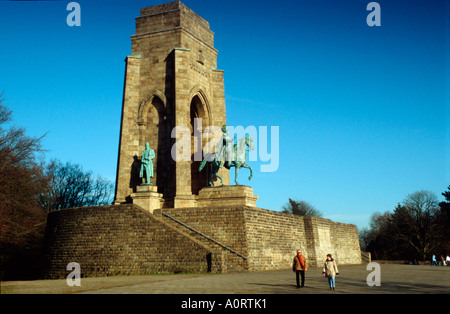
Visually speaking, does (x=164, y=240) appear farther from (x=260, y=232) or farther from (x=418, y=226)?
(x=418, y=226)

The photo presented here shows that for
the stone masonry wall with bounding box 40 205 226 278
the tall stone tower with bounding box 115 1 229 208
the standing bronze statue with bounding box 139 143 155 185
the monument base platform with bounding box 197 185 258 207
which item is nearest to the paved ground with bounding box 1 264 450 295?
the stone masonry wall with bounding box 40 205 226 278

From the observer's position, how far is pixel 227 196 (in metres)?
21.5

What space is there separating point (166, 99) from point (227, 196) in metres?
8.17

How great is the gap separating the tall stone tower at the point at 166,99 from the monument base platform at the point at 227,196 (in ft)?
5.60

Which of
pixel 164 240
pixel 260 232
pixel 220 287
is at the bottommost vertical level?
pixel 220 287

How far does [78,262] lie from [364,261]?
23442 millimetres

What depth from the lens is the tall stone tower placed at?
24656 mm

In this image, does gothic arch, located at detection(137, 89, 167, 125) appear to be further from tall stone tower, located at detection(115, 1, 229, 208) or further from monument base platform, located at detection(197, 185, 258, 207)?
monument base platform, located at detection(197, 185, 258, 207)

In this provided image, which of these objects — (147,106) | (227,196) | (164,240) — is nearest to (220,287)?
(164,240)

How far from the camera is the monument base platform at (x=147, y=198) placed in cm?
2191

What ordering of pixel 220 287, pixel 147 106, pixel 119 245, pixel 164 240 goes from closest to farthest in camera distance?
pixel 220 287
pixel 164 240
pixel 119 245
pixel 147 106

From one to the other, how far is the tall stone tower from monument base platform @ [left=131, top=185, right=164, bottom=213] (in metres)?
0.78
